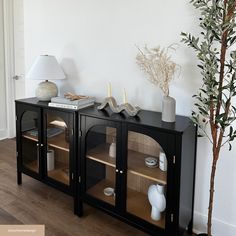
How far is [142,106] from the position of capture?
91.4 inches

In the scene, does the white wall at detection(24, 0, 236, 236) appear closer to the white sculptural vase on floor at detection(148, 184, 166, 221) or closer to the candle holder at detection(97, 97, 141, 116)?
the candle holder at detection(97, 97, 141, 116)

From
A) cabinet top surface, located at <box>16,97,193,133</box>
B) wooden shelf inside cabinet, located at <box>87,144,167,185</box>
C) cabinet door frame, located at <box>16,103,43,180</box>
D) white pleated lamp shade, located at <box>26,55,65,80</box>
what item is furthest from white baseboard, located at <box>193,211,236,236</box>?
white pleated lamp shade, located at <box>26,55,65,80</box>

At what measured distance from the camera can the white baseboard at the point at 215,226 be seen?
79.1 inches

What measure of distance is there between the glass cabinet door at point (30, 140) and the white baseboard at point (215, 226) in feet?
5.00

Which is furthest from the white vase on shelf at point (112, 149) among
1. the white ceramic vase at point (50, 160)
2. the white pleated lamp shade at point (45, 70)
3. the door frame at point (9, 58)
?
the door frame at point (9, 58)

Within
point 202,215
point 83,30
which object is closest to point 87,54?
A: point 83,30

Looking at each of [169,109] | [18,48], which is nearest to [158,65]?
[169,109]

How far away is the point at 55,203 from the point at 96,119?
955 mm

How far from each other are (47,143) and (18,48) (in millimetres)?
2039

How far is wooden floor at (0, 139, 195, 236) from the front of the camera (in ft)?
7.02

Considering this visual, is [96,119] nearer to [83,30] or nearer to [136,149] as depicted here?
[136,149]

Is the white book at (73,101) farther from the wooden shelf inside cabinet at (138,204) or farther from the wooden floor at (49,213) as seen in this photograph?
the wooden floor at (49,213)

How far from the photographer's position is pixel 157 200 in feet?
6.32

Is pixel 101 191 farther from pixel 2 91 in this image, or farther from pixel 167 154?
pixel 2 91
